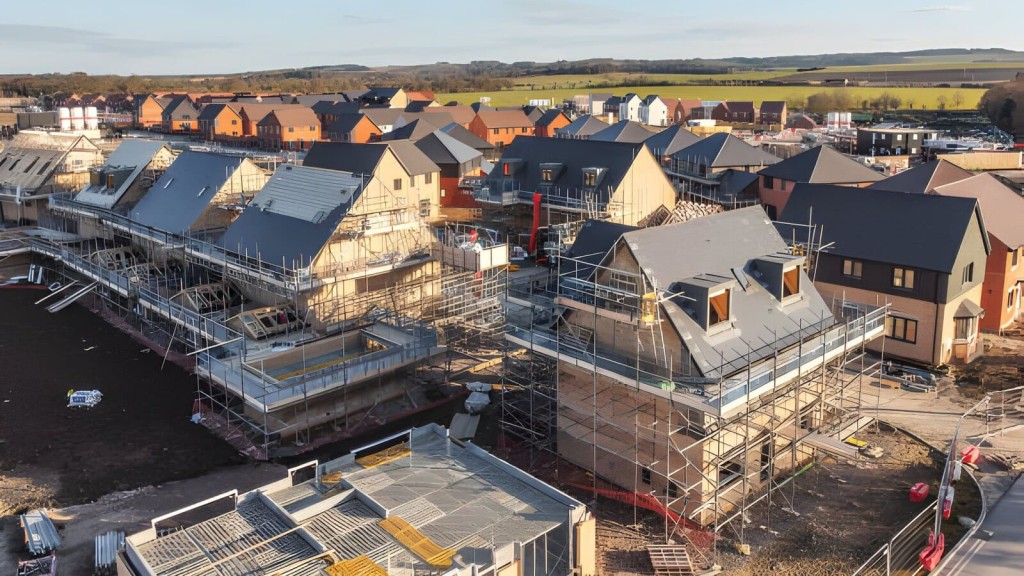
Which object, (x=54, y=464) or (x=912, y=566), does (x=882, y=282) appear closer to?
(x=912, y=566)

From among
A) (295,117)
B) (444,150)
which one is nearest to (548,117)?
(295,117)

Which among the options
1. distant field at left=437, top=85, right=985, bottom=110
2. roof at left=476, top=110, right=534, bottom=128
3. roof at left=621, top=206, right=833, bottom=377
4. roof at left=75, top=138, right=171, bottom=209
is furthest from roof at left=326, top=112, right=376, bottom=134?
distant field at left=437, top=85, right=985, bottom=110

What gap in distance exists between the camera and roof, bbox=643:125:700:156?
2240 inches

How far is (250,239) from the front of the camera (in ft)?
99.4

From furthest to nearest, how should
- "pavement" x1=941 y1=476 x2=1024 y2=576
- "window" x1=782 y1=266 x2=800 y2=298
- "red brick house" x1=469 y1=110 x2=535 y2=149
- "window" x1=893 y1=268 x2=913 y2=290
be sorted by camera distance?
"red brick house" x1=469 y1=110 x2=535 y2=149 → "window" x1=893 y1=268 x2=913 y2=290 → "window" x1=782 y1=266 x2=800 y2=298 → "pavement" x1=941 y1=476 x2=1024 y2=576

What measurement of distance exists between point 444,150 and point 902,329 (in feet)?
121

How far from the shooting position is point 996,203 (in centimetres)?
3278

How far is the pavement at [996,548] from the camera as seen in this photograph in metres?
16.1

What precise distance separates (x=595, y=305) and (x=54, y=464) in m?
15.1

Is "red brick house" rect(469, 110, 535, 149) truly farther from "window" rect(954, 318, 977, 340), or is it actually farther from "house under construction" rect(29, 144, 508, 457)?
"window" rect(954, 318, 977, 340)

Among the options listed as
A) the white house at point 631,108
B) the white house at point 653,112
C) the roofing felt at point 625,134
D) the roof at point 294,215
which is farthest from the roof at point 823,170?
the white house at point 631,108

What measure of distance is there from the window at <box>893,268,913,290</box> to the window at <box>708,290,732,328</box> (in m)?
12.0

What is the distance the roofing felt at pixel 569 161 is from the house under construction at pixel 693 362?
18.1 meters

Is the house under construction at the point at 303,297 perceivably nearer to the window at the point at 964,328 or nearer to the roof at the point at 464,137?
the window at the point at 964,328
